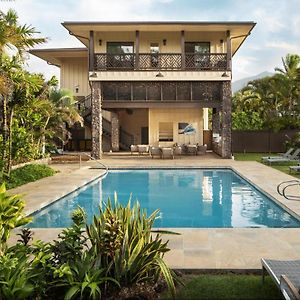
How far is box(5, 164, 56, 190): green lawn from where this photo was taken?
13133 mm

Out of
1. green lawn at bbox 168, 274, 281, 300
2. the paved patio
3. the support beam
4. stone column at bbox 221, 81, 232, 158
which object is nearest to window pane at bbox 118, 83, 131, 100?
stone column at bbox 221, 81, 232, 158

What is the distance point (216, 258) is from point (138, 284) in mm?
1591

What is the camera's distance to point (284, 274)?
14.1ft

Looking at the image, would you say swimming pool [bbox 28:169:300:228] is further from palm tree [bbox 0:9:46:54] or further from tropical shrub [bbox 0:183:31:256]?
tropical shrub [bbox 0:183:31:256]

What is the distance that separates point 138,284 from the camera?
4.57 meters

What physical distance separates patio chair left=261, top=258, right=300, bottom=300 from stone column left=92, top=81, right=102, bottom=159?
1811 cm

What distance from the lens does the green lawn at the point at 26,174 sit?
43.1 ft

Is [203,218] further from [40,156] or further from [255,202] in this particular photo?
[40,156]

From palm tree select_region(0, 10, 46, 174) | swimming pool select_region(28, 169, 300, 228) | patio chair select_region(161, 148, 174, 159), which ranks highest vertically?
palm tree select_region(0, 10, 46, 174)

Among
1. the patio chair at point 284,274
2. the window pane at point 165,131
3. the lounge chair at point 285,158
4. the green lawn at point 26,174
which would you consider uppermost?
the window pane at point 165,131

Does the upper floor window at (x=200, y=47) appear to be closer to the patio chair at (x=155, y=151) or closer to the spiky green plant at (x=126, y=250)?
the patio chair at (x=155, y=151)

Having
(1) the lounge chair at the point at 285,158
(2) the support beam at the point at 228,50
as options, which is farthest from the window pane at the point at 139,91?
(1) the lounge chair at the point at 285,158

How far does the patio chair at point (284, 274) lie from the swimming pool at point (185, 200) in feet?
13.3

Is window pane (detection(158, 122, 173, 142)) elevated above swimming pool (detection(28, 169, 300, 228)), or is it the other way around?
window pane (detection(158, 122, 173, 142))
